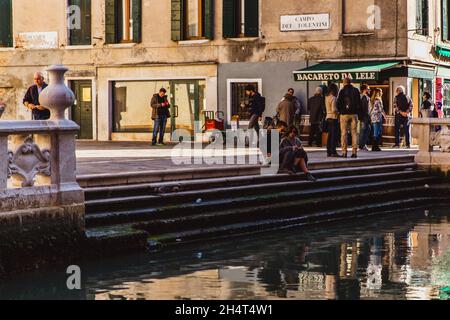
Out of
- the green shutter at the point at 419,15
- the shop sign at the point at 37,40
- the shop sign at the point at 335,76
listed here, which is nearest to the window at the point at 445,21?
the green shutter at the point at 419,15

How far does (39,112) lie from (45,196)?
4299mm

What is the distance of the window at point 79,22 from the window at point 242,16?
434 cm

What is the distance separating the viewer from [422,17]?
2819 centimetres

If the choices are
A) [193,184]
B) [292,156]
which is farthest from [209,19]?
[193,184]

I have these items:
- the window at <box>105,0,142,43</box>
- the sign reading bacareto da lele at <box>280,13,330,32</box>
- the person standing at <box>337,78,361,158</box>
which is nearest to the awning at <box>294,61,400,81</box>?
the sign reading bacareto da lele at <box>280,13,330,32</box>

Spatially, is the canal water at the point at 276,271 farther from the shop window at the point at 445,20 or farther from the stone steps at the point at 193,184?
the shop window at the point at 445,20

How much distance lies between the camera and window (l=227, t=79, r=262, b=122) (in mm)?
28578

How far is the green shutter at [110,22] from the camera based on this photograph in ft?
98.0

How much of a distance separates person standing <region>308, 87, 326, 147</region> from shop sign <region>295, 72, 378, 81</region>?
1.50 metres

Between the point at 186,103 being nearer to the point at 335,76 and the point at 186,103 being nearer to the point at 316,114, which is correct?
the point at 335,76

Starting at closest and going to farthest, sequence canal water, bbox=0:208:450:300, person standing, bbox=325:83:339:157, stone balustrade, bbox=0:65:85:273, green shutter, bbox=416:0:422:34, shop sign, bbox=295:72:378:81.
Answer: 1. canal water, bbox=0:208:450:300
2. stone balustrade, bbox=0:65:85:273
3. person standing, bbox=325:83:339:157
4. shop sign, bbox=295:72:378:81
5. green shutter, bbox=416:0:422:34

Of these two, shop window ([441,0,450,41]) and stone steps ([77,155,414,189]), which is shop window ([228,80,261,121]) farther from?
stone steps ([77,155,414,189])

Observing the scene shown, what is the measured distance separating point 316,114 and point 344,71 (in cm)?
257
